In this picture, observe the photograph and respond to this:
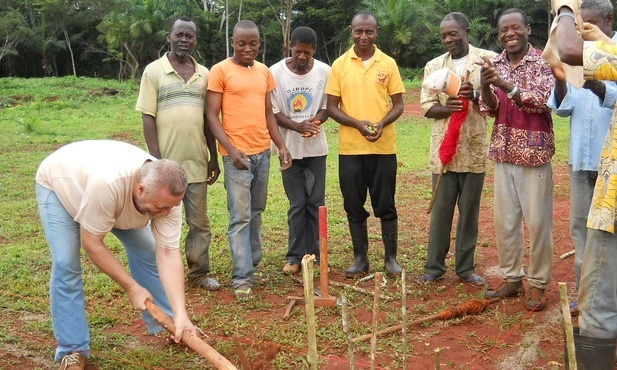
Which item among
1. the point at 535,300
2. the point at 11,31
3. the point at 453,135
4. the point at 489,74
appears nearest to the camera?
the point at 489,74

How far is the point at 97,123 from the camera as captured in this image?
16.2m

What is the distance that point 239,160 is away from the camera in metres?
4.80

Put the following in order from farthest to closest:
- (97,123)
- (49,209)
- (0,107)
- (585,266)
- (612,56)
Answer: (0,107)
(97,123)
(49,209)
(585,266)
(612,56)

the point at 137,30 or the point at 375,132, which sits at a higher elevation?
the point at 137,30

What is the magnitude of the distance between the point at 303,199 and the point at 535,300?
200 cm

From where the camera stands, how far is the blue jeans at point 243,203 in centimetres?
490

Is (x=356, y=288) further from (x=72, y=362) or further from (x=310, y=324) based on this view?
(x=310, y=324)

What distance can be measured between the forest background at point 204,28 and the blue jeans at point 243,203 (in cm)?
2198

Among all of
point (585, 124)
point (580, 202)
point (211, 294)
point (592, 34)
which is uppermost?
point (592, 34)

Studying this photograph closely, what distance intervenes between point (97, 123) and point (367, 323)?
13.3 meters

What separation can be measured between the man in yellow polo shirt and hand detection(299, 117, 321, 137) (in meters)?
0.15

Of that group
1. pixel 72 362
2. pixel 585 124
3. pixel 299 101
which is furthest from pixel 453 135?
pixel 72 362

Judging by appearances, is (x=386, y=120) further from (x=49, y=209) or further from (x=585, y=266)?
(x=49, y=209)

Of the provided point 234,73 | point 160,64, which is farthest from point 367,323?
point 160,64
